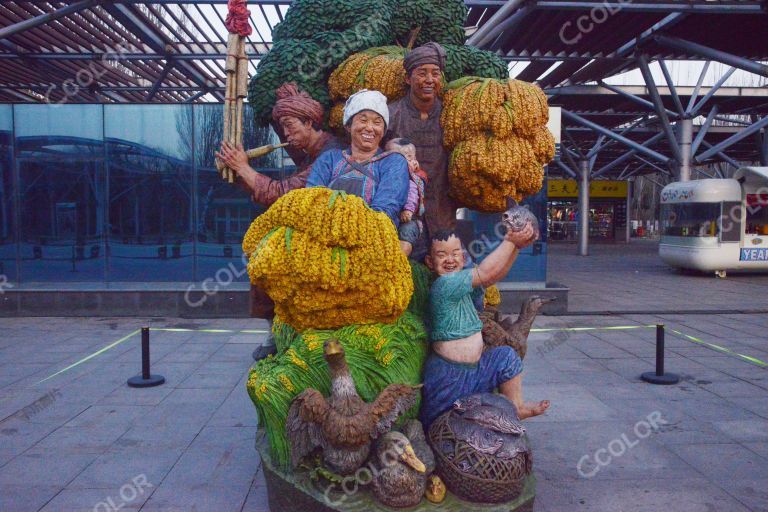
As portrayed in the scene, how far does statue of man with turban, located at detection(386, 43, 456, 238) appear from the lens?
315cm

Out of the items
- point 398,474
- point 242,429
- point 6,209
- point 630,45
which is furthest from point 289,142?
point 630,45

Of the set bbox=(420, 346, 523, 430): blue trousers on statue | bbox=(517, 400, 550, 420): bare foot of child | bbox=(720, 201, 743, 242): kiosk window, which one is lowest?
bbox=(517, 400, 550, 420): bare foot of child

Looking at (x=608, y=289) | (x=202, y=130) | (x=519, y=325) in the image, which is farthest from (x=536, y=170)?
(x=608, y=289)

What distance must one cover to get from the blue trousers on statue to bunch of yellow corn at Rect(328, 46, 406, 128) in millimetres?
1569

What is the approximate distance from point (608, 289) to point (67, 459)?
467 inches

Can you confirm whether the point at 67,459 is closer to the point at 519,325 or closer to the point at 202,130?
the point at 519,325

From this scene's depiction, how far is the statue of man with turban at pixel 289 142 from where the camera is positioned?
3131mm

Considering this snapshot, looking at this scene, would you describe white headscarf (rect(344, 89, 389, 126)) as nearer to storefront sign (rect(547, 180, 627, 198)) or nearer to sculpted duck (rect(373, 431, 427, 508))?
sculpted duck (rect(373, 431, 427, 508))

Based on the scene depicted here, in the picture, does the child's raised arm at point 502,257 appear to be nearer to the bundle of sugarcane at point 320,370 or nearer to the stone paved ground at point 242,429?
the bundle of sugarcane at point 320,370

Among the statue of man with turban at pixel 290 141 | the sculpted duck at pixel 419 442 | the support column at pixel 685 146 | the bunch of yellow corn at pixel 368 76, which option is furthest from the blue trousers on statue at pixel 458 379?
the support column at pixel 685 146

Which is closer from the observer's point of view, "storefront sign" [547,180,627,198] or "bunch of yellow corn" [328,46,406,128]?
"bunch of yellow corn" [328,46,406,128]

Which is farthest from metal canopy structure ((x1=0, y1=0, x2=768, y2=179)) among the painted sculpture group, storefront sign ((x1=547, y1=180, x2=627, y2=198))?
storefront sign ((x1=547, y1=180, x2=627, y2=198))

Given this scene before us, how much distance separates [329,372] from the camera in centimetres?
267

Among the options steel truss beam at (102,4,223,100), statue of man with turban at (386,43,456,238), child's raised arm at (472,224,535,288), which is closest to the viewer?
child's raised arm at (472,224,535,288)
